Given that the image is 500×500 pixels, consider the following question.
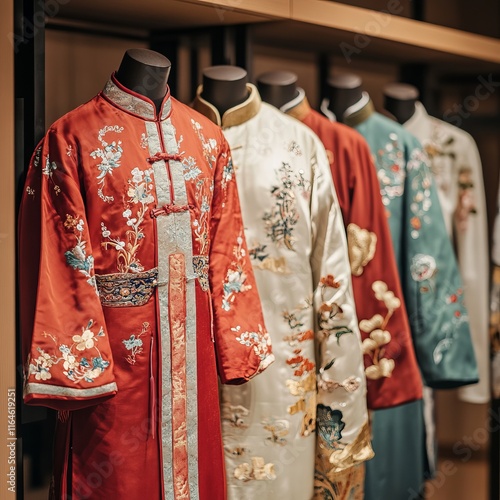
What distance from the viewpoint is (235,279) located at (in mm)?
1817

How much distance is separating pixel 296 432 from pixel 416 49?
1133mm

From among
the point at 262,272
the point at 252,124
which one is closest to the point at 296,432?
the point at 262,272

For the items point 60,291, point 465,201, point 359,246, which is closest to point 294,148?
point 359,246

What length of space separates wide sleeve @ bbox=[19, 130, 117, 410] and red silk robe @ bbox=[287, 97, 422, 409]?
2.41 ft

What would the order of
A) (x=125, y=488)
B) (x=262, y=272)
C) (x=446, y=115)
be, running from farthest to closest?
(x=446, y=115)
(x=262, y=272)
(x=125, y=488)

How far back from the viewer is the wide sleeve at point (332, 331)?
1994mm

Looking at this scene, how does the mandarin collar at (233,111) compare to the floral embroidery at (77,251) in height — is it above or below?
above

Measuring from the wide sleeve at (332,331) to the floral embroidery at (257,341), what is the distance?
215 mm

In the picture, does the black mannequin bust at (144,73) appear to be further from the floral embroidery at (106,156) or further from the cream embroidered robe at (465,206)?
the cream embroidered robe at (465,206)

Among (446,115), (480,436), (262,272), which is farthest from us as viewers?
(480,436)

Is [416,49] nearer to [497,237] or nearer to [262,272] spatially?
[497,237]

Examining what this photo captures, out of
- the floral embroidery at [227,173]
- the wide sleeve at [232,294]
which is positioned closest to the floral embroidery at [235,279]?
the wide sleeve at [232,294]

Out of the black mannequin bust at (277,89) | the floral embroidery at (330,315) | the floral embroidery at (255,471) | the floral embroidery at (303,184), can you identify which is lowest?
the floral embroidery at (255,471)

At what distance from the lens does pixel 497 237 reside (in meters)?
2.71
